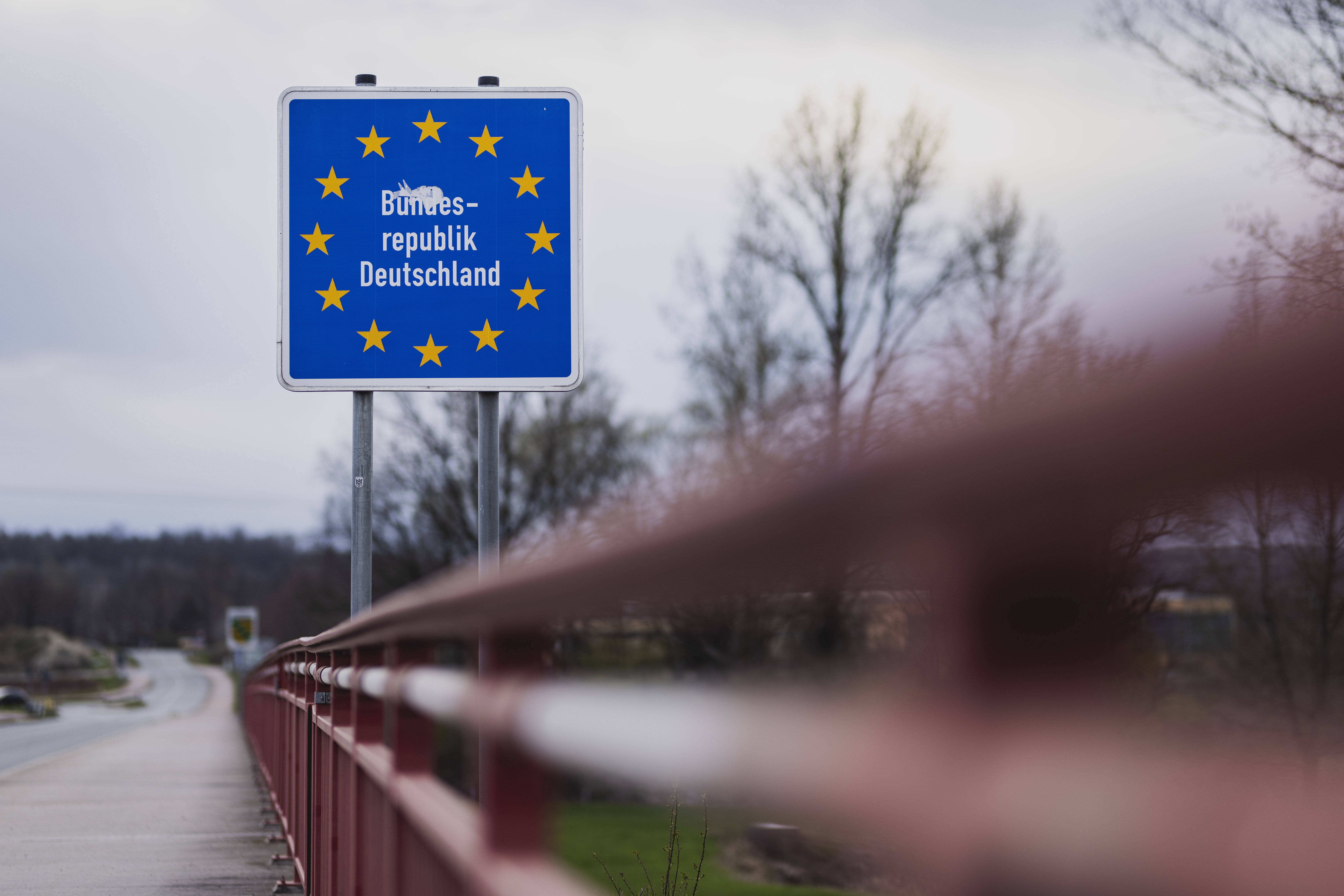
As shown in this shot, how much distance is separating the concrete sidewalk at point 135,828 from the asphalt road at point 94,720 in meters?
2.82

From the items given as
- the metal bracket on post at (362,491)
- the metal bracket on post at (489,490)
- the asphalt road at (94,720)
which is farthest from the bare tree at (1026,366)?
the asphalt road at (94,720)

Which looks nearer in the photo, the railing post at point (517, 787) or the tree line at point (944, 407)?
the tree line at point (944, 407)

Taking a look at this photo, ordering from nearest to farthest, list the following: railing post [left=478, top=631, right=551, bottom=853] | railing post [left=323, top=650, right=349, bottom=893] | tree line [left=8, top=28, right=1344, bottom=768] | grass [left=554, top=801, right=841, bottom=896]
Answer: tree line [left=8, top=28, right=1344, bottom=768] → grass [left=554, top=801, right=841, bottom=896] → railing post [left=478, top=631, right=551, bottom=853] → railing post [left=323, top=650, right=349, bottom=893]

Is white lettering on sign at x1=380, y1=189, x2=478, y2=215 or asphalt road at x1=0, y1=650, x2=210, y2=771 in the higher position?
white lettering on sign at x1=380, y1=189, x2=478, y2=215

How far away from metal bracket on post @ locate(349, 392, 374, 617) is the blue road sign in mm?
318

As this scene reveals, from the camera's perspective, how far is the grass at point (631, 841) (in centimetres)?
111

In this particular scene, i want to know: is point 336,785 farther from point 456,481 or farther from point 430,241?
point 456,481

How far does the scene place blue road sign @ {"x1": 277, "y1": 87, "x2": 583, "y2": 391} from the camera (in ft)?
20.1

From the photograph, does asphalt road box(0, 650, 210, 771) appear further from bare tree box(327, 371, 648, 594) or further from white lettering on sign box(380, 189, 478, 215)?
white lettering on sign box(380, 189, 478, 215)

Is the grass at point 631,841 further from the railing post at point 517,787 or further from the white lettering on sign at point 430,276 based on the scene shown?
the white lettering on sign at point 430,276

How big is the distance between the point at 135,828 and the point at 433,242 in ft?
18.4

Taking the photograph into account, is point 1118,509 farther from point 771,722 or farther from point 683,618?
point 683,618

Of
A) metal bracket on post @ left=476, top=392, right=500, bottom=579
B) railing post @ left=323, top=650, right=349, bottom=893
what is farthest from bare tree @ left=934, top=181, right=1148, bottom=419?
metal bracket on post @ left=476, top=392, right=500, bottom=579

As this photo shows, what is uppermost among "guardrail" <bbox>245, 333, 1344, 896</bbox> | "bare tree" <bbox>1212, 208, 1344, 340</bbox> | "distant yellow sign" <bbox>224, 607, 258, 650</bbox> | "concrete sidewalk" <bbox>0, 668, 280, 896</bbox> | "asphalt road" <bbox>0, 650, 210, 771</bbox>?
"bare tree" <bbox>1212, 208, 1344, 340</bbox>
